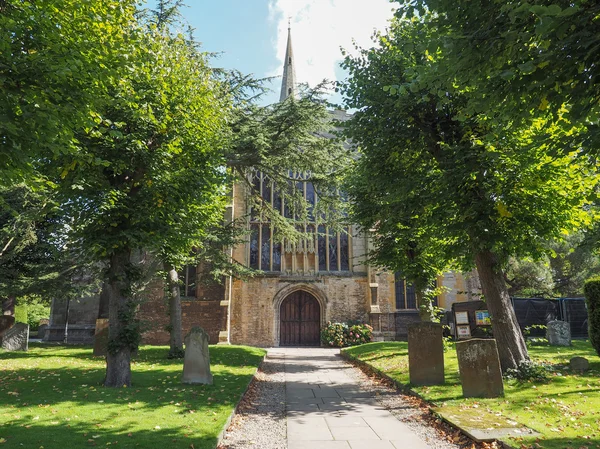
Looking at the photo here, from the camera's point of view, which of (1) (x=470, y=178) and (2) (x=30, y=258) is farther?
(2) (x=30, y=258)

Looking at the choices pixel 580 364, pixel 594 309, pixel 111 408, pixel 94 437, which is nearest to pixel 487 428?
pixel 94 437

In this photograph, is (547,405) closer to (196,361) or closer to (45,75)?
(196,361)

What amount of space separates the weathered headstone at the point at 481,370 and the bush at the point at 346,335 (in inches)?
600

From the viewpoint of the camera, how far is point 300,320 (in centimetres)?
2441

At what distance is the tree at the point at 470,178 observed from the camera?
353 inches

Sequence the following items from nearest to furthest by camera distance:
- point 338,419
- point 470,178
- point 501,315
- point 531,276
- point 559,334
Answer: point 338,419, point 470,178, point 501,315, point 559,334, point 531,276

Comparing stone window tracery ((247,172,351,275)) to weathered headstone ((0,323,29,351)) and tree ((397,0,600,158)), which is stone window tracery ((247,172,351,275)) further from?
tree ((397,0,600,158))

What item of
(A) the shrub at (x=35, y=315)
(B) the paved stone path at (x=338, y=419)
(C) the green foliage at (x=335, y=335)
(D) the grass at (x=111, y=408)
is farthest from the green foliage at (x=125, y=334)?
(A) the shrub at (x=35, y=315)

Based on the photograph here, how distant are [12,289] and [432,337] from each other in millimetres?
16633

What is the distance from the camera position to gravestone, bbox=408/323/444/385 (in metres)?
9.09

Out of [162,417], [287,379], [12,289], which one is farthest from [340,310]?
[162,417]

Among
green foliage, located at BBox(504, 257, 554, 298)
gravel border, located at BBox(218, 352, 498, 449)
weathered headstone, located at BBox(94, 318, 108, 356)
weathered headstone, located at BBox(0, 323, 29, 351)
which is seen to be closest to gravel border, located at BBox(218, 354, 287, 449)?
gravel border, located at BBox(218, 352, 498, 449)

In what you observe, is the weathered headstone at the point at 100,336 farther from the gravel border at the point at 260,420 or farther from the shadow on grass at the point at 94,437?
the shadow on grass at the point at 94,437

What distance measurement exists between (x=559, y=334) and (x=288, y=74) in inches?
1275
